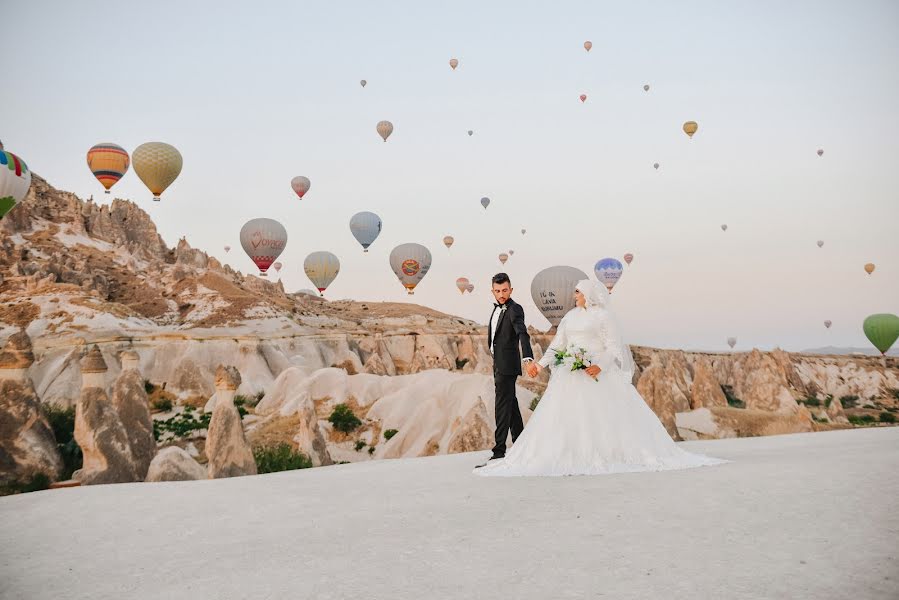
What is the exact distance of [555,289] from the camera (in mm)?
63812

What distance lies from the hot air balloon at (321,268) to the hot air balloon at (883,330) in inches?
2217

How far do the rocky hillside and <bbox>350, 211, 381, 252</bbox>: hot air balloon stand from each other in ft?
36.9

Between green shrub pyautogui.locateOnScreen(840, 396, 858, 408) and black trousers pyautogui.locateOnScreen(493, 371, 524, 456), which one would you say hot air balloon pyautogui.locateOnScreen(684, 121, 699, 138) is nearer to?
black trousers pyautogui.locateOnScreen(493, 371, 524, 456)

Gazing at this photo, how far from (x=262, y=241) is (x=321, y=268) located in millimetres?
11829

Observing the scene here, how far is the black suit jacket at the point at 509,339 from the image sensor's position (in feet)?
29.1

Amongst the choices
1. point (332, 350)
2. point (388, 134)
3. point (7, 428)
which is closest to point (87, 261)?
point (332, 350)

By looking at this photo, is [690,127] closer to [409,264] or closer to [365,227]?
[409,264]

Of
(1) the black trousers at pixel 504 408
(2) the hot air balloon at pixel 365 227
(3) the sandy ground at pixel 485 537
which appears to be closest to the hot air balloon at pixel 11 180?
(3) the sandy ground at pixel 485 537

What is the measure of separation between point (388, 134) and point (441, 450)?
34.8m

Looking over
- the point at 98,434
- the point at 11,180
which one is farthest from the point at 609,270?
the point at 98,434

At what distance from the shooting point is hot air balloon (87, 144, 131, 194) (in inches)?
2336

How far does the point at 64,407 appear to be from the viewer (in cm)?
4888

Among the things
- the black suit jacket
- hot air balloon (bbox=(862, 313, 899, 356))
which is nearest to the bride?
the black suit jacket

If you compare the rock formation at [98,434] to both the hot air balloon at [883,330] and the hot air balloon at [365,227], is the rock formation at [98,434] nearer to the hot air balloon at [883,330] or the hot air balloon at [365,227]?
the hot air balloon at [365,227]
